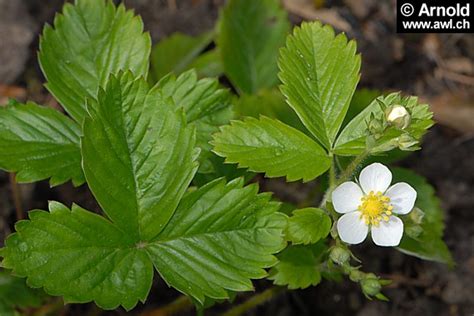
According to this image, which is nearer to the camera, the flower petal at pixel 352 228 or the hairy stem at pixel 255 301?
the flower petal at pixel 352 228

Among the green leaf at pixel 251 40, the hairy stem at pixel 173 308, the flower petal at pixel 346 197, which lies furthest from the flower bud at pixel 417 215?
the green leaf at pixel 251 40

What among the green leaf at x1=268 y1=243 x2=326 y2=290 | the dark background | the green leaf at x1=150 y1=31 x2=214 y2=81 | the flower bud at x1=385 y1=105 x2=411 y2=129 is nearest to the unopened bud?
the flower bud at x1=385 y1=105 x2=411 y2=129

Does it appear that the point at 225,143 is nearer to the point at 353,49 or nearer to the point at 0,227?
the point at 353,49

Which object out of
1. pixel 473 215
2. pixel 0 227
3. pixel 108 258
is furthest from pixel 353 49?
pixel 0 227

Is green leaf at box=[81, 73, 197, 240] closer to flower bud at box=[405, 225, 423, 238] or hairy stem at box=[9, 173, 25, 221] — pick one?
flower bud at box=[405, 225, 423, 238]

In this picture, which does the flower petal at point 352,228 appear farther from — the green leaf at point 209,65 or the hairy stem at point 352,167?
the green leaf at point 209,65

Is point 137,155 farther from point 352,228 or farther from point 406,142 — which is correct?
point 406,142
